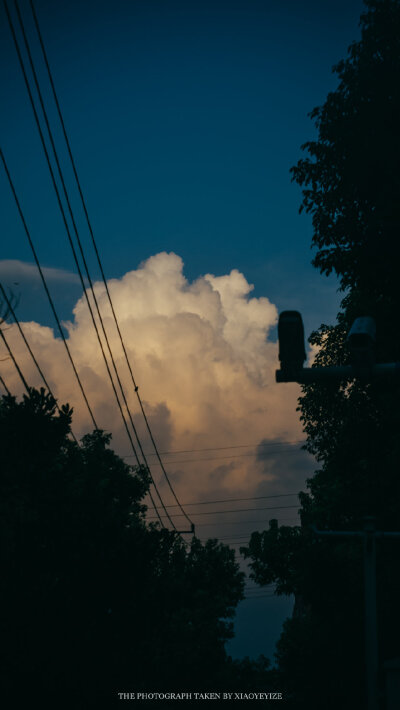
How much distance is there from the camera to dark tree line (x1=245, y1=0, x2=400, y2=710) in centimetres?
1619

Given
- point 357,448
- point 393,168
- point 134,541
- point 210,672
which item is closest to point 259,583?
point 210,672

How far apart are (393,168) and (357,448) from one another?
28.7 feet

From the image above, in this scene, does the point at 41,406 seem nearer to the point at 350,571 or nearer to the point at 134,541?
the point at 134,541

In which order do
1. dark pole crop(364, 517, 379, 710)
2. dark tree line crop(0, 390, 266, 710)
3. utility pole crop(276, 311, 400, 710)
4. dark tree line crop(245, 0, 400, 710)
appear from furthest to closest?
dark tree line crop(245, 0, 400, 710) → dark pole crop(364, 517, 379, 710) → dark tree line crop(0, 390, 266, 710) → utility pole crop(276, 311, 400, 710)

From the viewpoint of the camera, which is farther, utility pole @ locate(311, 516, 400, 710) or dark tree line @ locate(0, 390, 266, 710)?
utility pole @ locate(311, 516, 400, 710)

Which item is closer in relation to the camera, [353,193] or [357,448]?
[353,193]

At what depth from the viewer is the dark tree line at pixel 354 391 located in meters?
16.2

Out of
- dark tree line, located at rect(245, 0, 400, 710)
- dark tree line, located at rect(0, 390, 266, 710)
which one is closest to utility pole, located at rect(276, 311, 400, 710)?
dark tree line, located at rect(0, 390, 266, 710)

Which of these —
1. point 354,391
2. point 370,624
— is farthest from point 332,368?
point 354,391

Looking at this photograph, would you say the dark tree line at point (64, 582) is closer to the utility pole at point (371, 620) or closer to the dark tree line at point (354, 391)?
the utility pole at point (371, 620)

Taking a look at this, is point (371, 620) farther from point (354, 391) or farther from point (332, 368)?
point (332, 368)

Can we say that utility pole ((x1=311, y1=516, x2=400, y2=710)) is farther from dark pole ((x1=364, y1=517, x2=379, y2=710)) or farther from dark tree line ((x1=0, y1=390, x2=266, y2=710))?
dark tree line ((x1=0, y1=390, x2=266, y2=710))

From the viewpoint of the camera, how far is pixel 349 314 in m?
19.8

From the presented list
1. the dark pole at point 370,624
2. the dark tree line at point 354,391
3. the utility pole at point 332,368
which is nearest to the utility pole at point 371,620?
the dark pole at point 370,624
